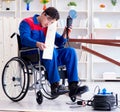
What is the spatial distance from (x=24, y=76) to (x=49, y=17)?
0.67 meters

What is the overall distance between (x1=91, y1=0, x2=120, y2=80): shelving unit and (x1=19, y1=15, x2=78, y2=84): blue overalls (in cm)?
349

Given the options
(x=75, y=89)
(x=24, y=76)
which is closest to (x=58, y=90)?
(x=75, y=89)

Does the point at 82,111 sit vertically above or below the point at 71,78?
below

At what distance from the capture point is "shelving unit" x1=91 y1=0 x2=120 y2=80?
6777 mm

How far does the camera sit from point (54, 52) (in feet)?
10.4

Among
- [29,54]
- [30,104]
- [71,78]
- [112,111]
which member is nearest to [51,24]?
[29,54]

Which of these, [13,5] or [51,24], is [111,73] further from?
[51,24]

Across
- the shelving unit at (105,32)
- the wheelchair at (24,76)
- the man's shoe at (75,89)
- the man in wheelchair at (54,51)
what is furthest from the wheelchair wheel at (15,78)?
the shelving unit at (105,32)

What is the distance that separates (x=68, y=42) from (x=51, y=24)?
414 mm

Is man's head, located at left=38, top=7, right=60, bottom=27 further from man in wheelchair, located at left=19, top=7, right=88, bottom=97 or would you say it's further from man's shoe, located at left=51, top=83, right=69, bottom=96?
man's shoe, located at left=51, top=83, right=69, bottom=96

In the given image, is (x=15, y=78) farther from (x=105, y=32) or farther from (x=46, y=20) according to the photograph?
(x=105, y=32)

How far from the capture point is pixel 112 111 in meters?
2.79

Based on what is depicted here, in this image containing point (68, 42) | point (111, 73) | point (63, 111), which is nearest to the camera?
point (63, 111)

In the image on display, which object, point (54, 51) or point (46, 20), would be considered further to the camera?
point (46, 20)
